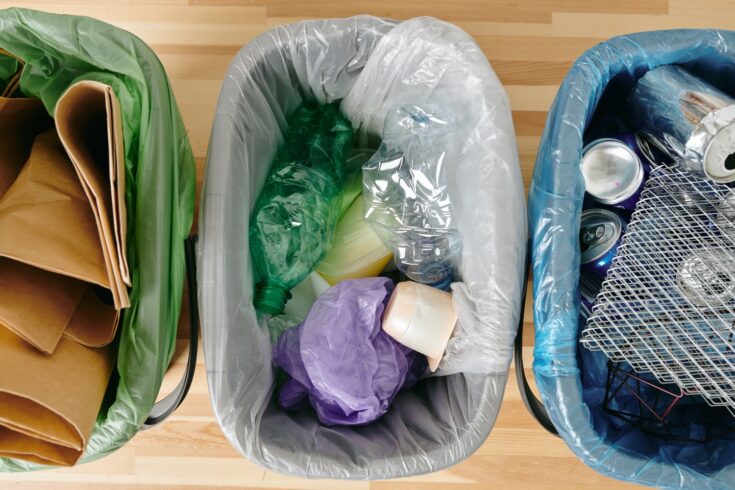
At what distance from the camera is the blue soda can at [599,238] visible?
730 millimetres

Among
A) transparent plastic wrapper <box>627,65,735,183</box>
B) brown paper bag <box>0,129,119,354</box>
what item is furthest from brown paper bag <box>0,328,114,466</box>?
transparent plastic wrapper <box>627,65,735,183</box>

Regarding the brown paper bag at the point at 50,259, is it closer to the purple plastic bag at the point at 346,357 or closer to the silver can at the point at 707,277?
the purple plastic bag at the point at 346,357

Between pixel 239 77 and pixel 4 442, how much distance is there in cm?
49

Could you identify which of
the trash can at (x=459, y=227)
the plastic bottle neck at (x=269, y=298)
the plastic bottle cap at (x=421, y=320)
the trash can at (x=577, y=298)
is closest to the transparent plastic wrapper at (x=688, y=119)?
the trash can at (x=577, y=298)

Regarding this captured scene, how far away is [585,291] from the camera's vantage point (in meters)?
0.76

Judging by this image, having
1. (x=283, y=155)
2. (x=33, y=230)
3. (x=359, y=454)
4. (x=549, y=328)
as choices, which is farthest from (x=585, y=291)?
A: (x=33, y=230)

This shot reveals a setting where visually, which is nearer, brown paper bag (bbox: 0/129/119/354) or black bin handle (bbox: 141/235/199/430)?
brown paper bag (bbox: 0/129/119/354)

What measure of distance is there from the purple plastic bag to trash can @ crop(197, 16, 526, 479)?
26 mm

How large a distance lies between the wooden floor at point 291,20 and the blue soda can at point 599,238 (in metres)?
0.24

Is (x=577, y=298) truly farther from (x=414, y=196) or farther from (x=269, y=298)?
(x=269, y=298)

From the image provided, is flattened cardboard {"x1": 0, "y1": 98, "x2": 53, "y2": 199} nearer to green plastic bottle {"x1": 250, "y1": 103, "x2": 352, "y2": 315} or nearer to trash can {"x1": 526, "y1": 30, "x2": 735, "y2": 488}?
green plastic bottle {"x1": 250, "y1": 103, "x2": 352, "y2": 315}

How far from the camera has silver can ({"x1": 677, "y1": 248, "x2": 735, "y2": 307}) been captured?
0.68m

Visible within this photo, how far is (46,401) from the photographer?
57cm

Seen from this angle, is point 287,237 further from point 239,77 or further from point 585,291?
point 585,291
